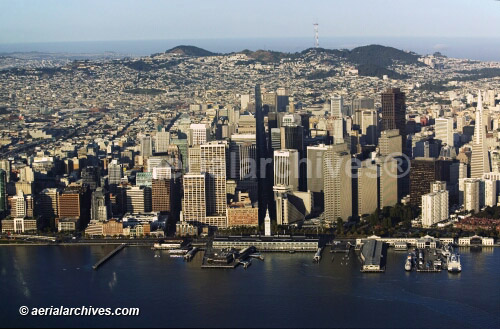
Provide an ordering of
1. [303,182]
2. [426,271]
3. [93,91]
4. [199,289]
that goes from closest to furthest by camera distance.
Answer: [199,289] < [426,271] < [303,182] < [93,91]

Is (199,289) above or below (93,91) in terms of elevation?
below

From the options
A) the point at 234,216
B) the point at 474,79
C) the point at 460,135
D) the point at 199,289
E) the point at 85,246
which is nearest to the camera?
the point at 199,289

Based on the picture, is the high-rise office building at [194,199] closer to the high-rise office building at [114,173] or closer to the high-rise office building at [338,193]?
the high-rise office building at [338,193]

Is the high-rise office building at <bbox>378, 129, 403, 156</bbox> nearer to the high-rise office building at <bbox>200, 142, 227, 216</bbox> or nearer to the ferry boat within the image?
the high-rise office building at <bbox>200, 142, 227, 216</bbox>

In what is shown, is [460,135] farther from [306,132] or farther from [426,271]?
[426,271]

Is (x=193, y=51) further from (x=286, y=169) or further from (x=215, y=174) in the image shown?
(x=215, y=174)

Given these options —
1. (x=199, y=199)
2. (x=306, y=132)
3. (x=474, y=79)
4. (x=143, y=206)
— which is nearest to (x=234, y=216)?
(x=199, y=199)

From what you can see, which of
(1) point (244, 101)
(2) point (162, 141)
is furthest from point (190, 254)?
(1) point (244, 101)

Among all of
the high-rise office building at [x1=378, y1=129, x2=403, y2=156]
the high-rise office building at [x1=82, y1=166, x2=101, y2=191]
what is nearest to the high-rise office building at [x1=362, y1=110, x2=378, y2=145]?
the high-rise office building at [x1=378, y1=129, x2=403, y2=156]
